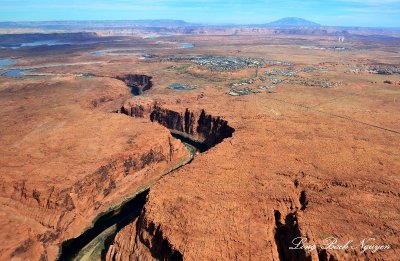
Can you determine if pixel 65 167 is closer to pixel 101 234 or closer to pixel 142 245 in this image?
pixel 101 234

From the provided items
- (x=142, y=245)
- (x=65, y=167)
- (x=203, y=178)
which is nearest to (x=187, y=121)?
(x=65, y=167)

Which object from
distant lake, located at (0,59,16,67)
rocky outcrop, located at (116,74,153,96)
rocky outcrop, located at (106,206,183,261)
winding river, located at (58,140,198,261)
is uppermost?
distant lake, located at (0,59,16,67)

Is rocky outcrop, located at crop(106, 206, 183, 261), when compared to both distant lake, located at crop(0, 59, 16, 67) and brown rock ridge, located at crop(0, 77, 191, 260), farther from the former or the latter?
distant lake, located at crop(0, 59, 16, 67)

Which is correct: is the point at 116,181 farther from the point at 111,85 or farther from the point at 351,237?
the point at 111,85

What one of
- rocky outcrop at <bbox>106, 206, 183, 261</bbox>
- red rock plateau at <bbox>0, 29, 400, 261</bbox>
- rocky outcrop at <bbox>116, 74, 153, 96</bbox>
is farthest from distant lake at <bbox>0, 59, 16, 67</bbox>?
rocky outcrop at <bbox>106, 206, 183, 261</bbox>

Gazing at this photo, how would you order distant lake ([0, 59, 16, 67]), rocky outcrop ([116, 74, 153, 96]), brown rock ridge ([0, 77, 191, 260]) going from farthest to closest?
distant lake ([0, 59, 16, 67]) < rocky outcrop ([116, 74, 153, 96]) < brown rock ridge ([0, 77, 191, 260])

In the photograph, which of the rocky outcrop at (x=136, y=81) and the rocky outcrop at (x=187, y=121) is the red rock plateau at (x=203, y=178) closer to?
the rocky outcrop at (x=187, y=121)

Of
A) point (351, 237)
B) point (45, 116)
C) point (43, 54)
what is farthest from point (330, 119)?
point (43, 54)
